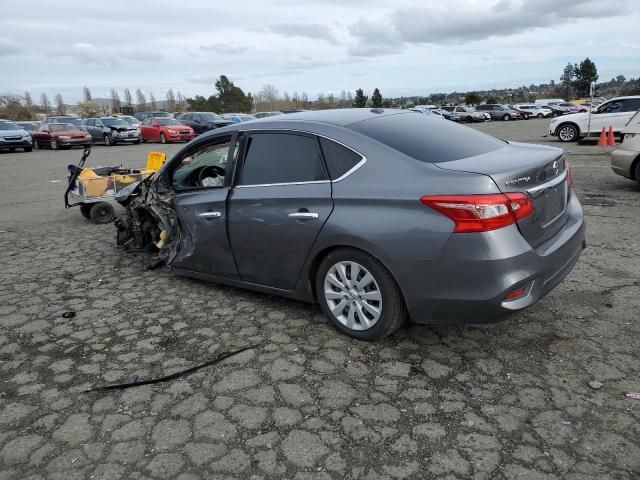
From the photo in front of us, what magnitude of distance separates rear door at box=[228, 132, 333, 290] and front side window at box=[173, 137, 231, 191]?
416 mm

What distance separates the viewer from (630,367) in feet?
10.8

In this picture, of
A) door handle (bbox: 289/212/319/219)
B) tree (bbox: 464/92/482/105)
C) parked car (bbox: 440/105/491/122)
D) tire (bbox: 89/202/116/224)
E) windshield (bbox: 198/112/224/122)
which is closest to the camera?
door handle (bbox: 289/212/319/219)

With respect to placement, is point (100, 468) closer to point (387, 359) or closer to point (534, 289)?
point (387, 359)

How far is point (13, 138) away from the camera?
84.1 feet

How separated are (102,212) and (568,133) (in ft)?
57.2

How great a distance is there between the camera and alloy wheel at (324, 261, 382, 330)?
3.60 metres

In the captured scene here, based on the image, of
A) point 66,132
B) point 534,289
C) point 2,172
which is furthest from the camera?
point 66,132

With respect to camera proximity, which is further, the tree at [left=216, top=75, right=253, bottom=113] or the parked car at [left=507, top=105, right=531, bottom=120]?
the tree at [left=216, top=75, right=253, bottom=113]

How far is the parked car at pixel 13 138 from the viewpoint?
25484 mm

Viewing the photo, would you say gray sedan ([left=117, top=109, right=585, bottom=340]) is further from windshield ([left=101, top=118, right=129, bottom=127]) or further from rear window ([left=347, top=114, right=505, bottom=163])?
windshield ([left=101, top=118, right=129, bottom=127])

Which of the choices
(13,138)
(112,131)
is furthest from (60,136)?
(112,131)

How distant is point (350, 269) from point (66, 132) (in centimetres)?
2791

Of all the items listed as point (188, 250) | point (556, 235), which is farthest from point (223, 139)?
point (556, 235)

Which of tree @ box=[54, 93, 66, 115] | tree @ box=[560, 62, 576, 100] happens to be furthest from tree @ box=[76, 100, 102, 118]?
tree @ box=[560, 62, 576, 100]
